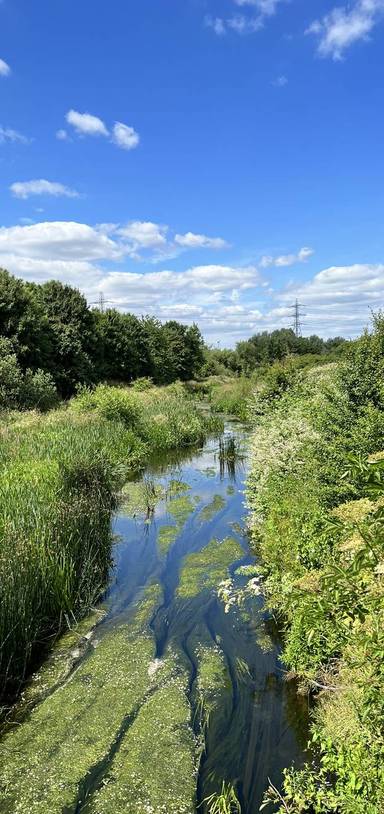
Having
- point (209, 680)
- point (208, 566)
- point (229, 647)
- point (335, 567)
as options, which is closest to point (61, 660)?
point (209, 680)

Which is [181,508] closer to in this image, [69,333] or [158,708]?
[158,708]

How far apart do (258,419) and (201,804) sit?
10.9 meters

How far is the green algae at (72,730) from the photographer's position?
152 inches

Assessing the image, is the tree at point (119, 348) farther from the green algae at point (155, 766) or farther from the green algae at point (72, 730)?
the green algae at point (155, 766)

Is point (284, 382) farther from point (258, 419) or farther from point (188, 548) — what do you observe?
point (188, 548)

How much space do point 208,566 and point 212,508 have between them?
344 cm

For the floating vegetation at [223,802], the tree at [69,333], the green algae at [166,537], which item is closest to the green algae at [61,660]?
the floating vegetation at [223,802]

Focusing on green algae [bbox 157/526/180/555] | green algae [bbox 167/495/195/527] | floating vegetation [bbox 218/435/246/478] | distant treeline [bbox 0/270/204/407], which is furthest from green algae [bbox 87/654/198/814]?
distant treeline [bbox 0/270/204/407]

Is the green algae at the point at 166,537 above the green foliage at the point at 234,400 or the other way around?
the other way around

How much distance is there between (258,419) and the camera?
1418 cm

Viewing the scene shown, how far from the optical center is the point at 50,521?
6.99 metres

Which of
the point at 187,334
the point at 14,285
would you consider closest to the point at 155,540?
the point at 14,285

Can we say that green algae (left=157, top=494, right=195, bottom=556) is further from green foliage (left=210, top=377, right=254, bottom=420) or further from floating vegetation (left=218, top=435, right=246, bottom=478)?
green foliage (left=210, top=377, right=254, bottom=420)

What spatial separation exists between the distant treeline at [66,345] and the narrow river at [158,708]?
12.9 meters
